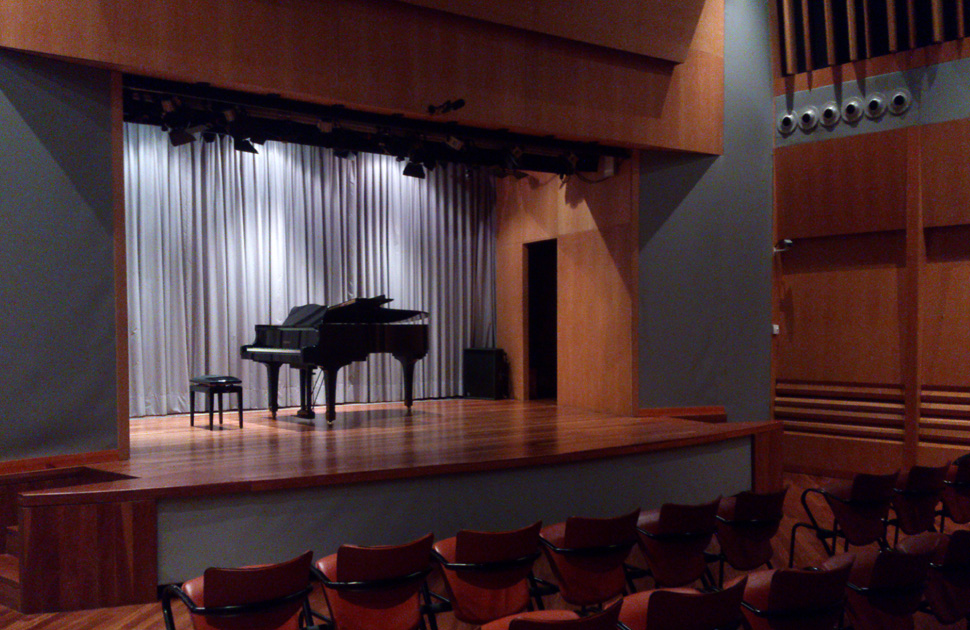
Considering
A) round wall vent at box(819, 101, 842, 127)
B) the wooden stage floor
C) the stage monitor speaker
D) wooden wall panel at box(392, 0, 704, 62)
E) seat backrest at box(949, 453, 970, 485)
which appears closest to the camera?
the wooden stage floor

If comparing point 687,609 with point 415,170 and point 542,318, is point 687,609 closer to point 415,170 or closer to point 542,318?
point 415,170

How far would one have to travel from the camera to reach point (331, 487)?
4520 millimetres

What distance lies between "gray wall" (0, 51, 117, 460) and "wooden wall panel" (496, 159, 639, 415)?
4.65 m

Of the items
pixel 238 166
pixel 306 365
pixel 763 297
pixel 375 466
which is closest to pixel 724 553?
pixel 375 466

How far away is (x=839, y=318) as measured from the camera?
812cm

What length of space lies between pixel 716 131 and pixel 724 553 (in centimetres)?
503

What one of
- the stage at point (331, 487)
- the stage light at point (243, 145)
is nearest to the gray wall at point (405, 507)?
the stage at point (331, 487)

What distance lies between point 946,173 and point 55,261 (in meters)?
7.50

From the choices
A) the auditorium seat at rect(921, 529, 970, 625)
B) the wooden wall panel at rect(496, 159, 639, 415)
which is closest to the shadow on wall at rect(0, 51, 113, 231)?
the wooden wall panel at rect(496, 159, 639, 415)

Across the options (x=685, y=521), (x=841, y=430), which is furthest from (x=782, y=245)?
(x=685, y=521)

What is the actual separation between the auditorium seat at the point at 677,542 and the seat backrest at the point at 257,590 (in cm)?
161

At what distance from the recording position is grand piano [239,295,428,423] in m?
6.55

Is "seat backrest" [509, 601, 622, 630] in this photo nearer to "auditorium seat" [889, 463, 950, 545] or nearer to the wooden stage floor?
the wooden stage floor

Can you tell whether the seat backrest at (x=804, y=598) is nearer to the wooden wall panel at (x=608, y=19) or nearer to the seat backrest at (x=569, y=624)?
the seat backrest at (x=569, y=624)
